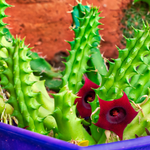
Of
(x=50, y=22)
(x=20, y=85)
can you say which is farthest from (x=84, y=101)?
(x=50, y=22)

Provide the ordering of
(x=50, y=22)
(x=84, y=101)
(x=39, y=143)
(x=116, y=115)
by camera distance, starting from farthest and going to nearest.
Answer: (x=50, y=22) < (x=84, y=101) < (x=116, y=115) < (x=39, y=143)

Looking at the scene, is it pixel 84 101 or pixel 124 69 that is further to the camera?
pixel 84 101

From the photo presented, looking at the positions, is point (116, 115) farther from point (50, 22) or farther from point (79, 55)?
point (50, 22)

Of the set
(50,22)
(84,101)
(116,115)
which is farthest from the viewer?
(50,22)

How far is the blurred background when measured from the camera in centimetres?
128

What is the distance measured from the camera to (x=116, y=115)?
1.72 feet

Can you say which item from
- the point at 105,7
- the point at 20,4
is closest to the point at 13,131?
the point at 20,4

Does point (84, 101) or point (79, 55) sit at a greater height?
point (79, 55)

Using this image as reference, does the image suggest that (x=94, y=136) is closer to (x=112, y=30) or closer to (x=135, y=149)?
(x=135, y=149)

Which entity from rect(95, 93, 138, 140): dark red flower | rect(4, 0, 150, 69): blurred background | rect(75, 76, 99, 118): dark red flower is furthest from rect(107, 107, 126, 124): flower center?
rect(4, 0, 150, 69): blurred background

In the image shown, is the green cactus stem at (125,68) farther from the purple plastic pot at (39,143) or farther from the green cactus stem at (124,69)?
the purple plastic pot at (39,143)

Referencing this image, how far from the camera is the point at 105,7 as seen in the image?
4.69 ft

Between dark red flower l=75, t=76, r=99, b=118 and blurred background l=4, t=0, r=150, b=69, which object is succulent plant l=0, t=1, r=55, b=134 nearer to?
dark red flower l=75, t=76, r=99, b=118

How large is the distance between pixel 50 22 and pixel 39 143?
3.60 feet
